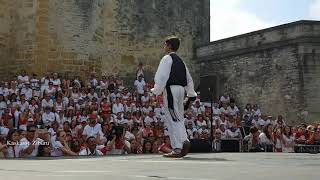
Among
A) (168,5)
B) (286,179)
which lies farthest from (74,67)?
(286,179)

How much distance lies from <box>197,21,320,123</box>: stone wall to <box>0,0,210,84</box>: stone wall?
2.85 meters

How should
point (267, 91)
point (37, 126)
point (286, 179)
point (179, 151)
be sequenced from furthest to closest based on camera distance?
point (267, 91)
point (37, 126)
point (179, 151)
point (286, 179)

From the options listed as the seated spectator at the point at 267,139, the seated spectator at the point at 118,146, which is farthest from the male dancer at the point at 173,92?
the seated spectator at the point at 267,139

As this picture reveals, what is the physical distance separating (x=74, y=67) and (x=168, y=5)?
8022 millimetres

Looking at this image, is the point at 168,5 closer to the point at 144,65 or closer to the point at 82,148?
the point at 144,65

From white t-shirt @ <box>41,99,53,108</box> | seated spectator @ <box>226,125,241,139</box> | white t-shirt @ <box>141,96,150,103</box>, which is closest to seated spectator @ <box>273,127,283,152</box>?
seated spectator @ <box>226,125,241,139</box>

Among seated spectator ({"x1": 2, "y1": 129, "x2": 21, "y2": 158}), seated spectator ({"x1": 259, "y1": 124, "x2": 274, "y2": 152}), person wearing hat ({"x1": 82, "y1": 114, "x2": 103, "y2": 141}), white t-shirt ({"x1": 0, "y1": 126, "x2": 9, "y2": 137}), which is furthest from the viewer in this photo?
seated spectator ({"x1": 259, "y1": 124, "x2": 274, "y2": 152})

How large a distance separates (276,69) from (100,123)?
36.3 ft

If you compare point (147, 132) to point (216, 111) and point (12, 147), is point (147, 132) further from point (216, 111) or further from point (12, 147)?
point (216, 111)

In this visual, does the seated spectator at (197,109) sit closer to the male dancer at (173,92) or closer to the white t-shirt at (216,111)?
the white t-shirt at (216,111)

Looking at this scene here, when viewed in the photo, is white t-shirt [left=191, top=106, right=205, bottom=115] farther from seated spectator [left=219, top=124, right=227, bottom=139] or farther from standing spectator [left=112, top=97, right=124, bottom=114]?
standing spectator [left=112, top=97, right=124, bottom=114]

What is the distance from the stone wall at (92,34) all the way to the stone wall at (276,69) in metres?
2.85

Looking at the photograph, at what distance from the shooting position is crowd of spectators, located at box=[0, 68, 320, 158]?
13.5 metres

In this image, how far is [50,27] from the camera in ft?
72.5
